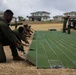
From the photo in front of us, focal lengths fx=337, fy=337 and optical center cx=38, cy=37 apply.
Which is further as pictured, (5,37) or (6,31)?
(5,37)

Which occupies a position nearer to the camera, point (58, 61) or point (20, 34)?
point (58, 61)

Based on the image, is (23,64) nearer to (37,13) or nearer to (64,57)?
(64,57)

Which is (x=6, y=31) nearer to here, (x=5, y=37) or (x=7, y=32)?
(x=7, y=32)

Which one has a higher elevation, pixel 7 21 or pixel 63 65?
pixel 7 21

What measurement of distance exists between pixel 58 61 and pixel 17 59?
1.40m

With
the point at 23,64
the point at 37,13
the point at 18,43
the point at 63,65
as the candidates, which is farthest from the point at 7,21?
the point at 37,13

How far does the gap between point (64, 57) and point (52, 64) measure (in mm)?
1652

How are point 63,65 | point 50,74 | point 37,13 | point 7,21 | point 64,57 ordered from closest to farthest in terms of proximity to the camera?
point 50,74 → point 63,65 → point 7,21 → point 64,57 → point 37,13

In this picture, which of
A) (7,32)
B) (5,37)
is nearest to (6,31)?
(7,32)

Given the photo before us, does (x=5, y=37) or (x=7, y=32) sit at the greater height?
(x=7, y=32)

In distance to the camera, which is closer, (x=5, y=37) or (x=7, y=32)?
(x=7, y=32)

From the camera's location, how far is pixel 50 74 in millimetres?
8281

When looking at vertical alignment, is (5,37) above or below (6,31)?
below

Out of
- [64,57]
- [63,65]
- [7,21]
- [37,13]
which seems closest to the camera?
[63,65]
